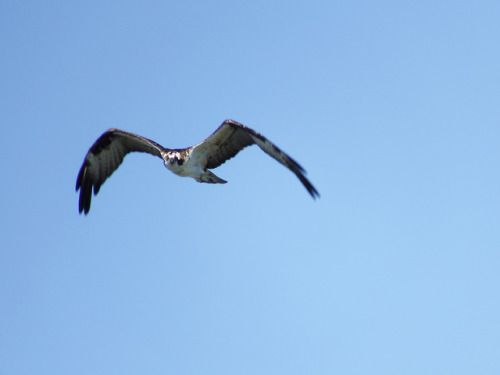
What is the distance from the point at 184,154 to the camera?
1482 cm

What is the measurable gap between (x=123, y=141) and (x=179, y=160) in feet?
7.91

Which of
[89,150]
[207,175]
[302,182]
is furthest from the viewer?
[89,150]

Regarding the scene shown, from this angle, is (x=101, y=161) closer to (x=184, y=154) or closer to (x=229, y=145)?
(x=184, y=154)

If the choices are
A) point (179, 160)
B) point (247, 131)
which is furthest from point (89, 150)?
point (247, 131)

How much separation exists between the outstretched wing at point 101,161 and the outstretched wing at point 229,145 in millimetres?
1969

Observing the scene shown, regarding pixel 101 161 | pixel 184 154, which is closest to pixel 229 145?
pixel 184 154

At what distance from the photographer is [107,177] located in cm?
1686

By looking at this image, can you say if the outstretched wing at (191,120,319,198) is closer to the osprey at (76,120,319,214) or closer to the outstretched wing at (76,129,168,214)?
the osprey at (76,120,319,214)

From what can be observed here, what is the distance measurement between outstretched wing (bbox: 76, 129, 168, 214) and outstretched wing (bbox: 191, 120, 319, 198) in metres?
1.97

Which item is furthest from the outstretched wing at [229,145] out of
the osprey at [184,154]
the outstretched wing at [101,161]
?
the outstretched wing at [101,161]

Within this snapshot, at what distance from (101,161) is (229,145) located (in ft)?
→ 12.0

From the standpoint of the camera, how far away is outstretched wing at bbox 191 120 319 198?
13.2 metres

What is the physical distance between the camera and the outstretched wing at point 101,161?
16531mm

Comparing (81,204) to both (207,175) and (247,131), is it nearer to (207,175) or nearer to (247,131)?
(207,175)
